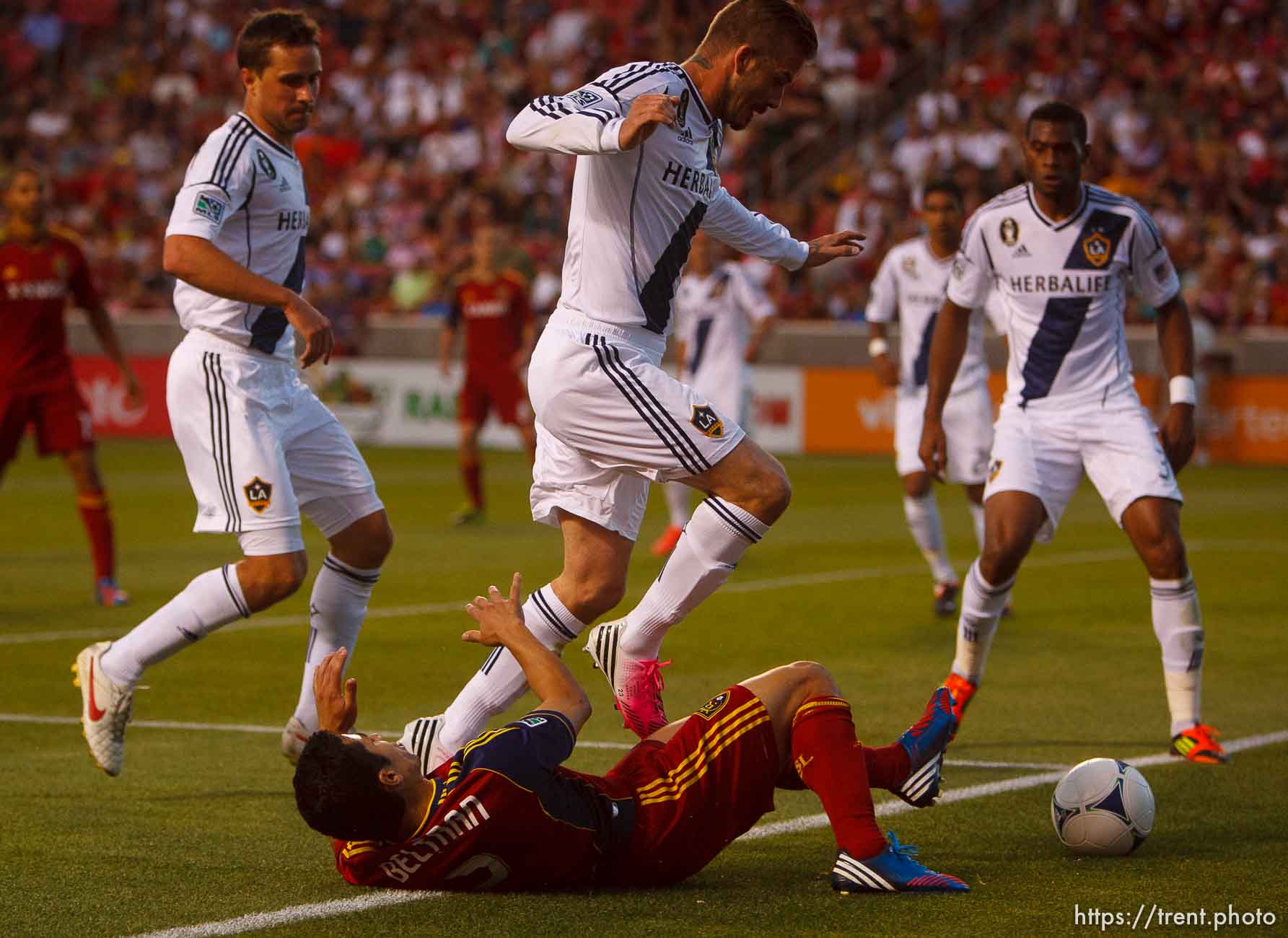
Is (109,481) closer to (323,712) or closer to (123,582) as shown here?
(123,582)

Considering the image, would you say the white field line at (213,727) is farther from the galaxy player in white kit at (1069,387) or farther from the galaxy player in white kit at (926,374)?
the galaxy player in white kit at (926,374)

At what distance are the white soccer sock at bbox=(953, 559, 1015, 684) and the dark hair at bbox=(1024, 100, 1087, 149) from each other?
5.43 feet

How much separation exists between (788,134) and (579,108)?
23768 mm

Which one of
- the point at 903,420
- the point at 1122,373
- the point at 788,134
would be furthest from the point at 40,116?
the point at 1122,373

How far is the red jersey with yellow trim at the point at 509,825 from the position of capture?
4.62 meters

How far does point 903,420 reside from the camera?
38.4 feet

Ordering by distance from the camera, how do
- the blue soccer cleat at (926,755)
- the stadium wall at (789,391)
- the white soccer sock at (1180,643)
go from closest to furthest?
the blue soccer cleat at (926,755) → the white soccer sock at (1180,643) → the stadium wall at (789,391)

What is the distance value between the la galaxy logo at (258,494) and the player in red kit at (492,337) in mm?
10015

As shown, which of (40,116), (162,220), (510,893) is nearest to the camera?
(510,893)

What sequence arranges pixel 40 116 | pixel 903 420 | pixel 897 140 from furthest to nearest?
pixel 40 116 → pixel 897 140 → pixel 903 420

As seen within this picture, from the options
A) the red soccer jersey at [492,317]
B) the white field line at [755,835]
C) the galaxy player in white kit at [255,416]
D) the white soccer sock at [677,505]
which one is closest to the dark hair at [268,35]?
the galaxy player in white kit at [255,416]

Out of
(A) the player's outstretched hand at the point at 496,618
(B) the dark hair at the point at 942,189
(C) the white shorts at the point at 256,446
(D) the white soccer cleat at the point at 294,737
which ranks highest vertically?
(B) the dark hair at the point at 942,189

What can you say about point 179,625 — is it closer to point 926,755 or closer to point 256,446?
point 256,446

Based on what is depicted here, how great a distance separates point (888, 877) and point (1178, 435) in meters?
2.96
